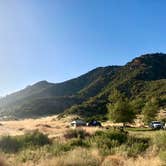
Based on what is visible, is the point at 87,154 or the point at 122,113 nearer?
the point at 87,154

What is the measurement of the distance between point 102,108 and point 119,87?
20692 millimetres

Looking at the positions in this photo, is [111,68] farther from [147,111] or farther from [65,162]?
[65,162]

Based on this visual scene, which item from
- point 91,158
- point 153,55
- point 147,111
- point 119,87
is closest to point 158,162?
point 91,158

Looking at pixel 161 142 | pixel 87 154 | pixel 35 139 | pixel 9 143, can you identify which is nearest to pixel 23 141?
pixel 35 139

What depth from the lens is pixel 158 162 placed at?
12.9 meters

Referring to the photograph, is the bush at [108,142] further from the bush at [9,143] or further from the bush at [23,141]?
the bush at [9,143]

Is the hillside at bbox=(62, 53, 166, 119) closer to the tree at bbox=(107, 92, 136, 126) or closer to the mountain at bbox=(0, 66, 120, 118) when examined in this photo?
the mountain at bbox=(0, 66, 120, 118)

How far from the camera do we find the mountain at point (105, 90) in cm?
10862

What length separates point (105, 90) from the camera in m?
131

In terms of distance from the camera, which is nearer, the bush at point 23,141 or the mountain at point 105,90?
the bush at point 23,141

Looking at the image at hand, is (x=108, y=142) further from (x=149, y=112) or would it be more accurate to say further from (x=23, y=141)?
(x=149, y=112)

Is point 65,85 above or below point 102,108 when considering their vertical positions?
above

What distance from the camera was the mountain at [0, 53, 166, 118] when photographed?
108625 mm

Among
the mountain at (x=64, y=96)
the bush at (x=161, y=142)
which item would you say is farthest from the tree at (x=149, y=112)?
the mountain at (x=64, y=96)
